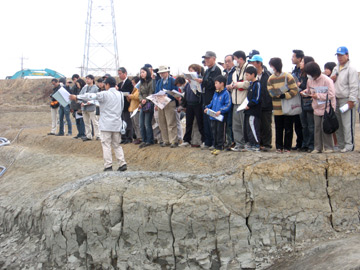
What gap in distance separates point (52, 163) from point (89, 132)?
1.63m

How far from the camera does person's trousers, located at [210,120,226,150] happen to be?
8453mm

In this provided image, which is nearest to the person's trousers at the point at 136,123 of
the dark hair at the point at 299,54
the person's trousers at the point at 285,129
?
the person's trousers at the point at 285,129

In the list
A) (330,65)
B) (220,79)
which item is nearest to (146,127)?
(220,79)

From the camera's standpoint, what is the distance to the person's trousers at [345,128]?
749 cm

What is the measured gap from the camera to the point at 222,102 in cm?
844

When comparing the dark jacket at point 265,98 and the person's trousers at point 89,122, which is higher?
the dark jacket at point 265,98

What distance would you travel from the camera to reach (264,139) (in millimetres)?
8328

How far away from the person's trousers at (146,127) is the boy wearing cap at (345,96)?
4.78 m

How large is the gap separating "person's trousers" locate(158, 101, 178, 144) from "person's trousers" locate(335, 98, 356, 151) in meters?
3.99

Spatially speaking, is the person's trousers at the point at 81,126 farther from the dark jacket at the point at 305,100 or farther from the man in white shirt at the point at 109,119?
the dark jacket at the point at 305,100

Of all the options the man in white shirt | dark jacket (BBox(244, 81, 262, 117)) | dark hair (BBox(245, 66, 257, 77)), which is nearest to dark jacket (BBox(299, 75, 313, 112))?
dark jacket (BBox(244, 81, 262, 117))

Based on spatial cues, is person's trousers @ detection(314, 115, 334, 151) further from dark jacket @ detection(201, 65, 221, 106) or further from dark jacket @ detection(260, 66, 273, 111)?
dark jacket @ detection(201, 65, 221, 106)

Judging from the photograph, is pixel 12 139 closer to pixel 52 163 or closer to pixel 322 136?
pixel 52 163

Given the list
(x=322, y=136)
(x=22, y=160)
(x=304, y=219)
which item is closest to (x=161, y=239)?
(x=304, y=219)
